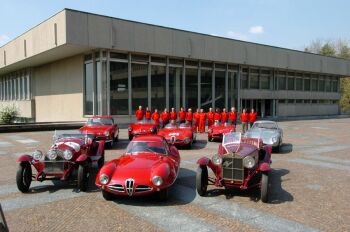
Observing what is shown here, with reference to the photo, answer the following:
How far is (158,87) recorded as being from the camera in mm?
28141

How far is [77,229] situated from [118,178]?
1.55m

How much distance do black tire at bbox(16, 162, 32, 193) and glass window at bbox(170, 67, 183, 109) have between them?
21.5 metres

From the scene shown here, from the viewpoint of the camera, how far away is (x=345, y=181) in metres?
8.70

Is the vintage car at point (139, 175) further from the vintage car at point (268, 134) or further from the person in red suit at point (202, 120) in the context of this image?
the person in red suit at point (202, 120)

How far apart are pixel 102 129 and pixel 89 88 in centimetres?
1222

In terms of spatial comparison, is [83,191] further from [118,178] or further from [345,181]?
→ [345,181]

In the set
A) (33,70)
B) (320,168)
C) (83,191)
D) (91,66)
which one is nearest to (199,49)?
(91,66)

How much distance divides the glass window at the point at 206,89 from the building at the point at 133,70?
0.09 meters

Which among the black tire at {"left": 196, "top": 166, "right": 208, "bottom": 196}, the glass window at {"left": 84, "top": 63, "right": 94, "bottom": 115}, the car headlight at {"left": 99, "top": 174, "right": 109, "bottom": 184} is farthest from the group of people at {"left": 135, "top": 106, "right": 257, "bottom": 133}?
the car headlight at {"left": 99, "top": 174, "right": 109, "bottom": 184}

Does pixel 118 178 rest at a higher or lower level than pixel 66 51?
lower

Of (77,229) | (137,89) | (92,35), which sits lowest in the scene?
(77,229)

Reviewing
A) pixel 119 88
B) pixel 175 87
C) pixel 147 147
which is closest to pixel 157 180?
pixel 147 147

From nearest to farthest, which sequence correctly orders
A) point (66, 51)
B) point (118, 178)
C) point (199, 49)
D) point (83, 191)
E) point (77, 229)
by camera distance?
1. point (77, 229)
2. point (118, 178)
3. point (83, 191)
4. point (66, 51)
5. point (199, 49)

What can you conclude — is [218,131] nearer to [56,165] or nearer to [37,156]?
[56,165]
